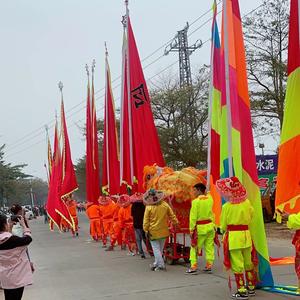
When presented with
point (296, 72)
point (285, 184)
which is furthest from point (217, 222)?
point (296, 72)

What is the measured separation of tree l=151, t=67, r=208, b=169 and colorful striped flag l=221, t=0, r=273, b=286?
64.4 ft

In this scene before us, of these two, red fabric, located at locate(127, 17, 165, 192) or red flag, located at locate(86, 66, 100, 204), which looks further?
red flag, located at locate(86, 66, 100, 204)

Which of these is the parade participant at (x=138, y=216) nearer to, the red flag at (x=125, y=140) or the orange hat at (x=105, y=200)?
the red flag at (x=125, y=140)

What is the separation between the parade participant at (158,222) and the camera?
11031mm

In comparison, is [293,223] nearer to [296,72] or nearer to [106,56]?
[296,72]

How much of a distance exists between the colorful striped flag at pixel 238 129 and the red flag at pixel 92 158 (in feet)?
40.1

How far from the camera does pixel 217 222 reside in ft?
33.5

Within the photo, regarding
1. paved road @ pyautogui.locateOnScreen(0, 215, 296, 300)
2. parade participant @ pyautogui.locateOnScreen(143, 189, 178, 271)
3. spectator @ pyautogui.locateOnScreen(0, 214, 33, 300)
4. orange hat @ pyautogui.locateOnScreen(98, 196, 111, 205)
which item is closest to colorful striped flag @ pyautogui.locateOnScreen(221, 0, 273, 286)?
paved road @ pyautogui.locateOnScreen(0, 215, 296, 300)

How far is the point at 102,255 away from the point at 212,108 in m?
6.66

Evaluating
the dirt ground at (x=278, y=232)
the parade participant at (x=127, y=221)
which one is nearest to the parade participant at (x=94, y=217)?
the parade participant at (x=127, y=221)

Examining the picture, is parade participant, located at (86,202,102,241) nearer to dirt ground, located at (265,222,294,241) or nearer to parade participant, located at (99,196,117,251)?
parade participant, located at (99,196,117,251)

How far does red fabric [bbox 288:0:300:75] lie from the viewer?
7.21 m

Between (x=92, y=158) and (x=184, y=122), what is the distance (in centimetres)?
964

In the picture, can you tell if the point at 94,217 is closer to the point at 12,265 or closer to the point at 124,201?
the point at 124,201
